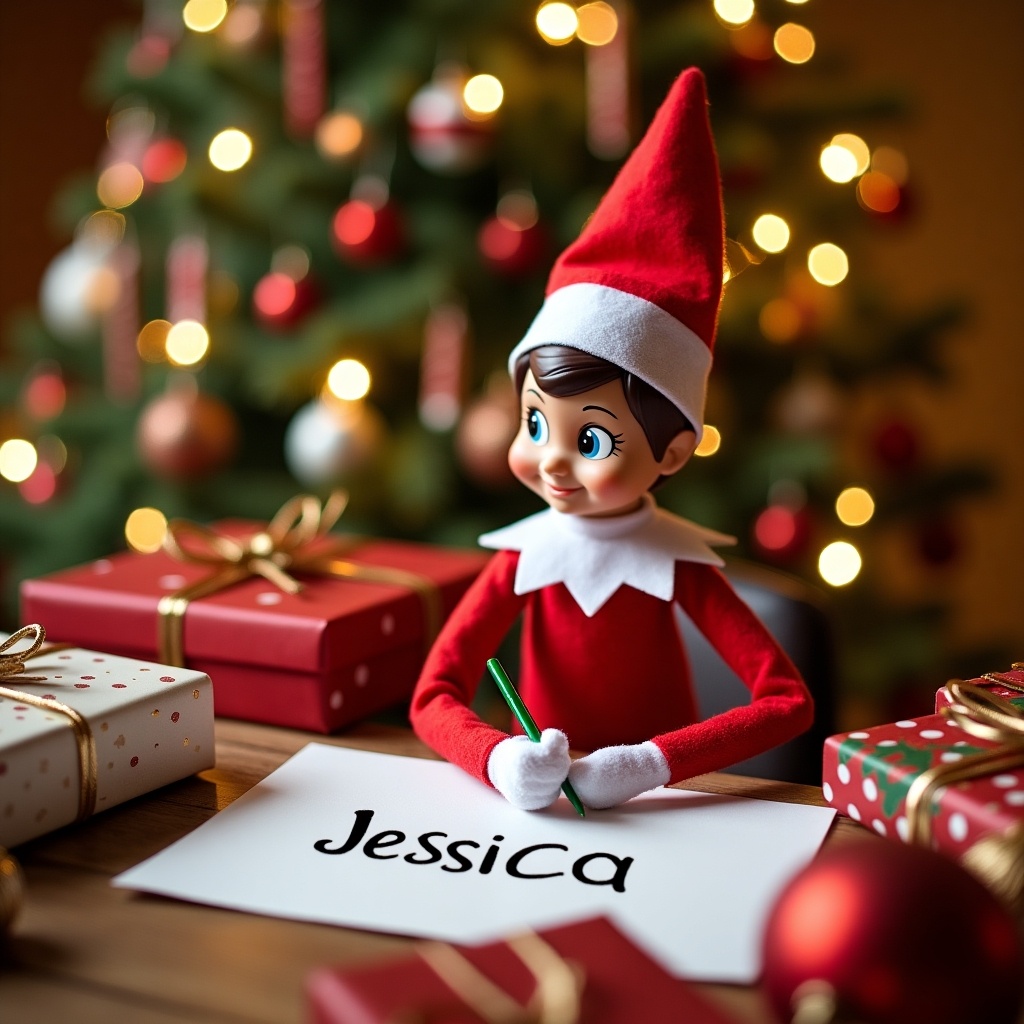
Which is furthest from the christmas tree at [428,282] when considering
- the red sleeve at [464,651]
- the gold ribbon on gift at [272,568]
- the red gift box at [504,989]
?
the red gift box at [504,989]

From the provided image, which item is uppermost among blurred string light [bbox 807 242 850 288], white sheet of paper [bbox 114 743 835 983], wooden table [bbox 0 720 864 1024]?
blurred string light [bbox 807 242 850 288]

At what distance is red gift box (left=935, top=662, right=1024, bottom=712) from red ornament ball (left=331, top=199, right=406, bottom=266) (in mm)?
1175

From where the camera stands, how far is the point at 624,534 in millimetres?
854

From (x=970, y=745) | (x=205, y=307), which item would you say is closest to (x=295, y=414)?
(x=205, y=307)

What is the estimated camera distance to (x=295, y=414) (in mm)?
2090

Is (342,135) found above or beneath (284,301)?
above

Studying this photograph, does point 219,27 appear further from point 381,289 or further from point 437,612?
point 437,612

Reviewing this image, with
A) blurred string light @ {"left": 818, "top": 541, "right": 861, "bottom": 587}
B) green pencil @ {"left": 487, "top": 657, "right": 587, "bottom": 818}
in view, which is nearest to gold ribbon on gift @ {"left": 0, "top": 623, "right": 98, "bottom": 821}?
green pencil @ {"left": 487, "top": 657, "right": 587, "bottom": 818}

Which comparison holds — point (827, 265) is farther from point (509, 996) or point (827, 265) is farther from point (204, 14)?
point (509, 996)

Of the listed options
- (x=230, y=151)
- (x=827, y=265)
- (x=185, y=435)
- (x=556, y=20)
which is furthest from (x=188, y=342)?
(x=827, y=265)

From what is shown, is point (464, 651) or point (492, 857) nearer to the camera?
point (492, 857)

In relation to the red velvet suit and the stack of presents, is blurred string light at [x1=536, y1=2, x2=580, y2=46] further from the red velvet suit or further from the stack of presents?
the red velvet suit

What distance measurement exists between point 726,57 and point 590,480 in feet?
3.99

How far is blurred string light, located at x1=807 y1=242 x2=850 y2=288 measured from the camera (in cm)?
195
